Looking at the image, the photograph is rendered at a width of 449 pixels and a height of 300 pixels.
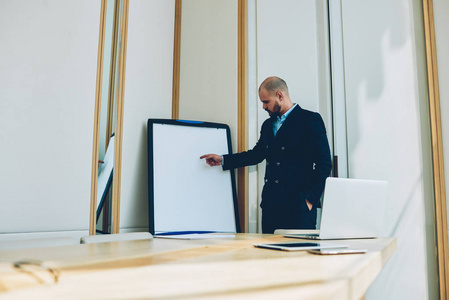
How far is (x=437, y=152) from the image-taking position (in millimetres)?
2762

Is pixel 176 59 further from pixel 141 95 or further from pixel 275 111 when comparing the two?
pixel 275 111

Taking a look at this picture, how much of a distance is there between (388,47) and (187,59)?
185cm

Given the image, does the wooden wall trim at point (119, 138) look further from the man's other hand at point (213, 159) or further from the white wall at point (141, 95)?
the man's other hand at point (213, 159)

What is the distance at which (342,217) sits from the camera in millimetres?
1806

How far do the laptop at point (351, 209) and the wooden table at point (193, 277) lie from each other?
0.63m

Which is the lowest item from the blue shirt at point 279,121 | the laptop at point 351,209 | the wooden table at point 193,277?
the wooden table at point 193,277

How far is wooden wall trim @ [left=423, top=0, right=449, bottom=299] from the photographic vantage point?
2.66 meters

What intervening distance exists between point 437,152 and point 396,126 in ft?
1.10

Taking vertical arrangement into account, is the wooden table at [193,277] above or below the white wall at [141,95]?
below

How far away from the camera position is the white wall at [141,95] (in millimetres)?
3295

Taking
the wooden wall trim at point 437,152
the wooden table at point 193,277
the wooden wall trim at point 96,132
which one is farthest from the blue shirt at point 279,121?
the wooden table at point 193,277

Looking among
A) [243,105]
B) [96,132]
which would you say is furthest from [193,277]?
[243,105]

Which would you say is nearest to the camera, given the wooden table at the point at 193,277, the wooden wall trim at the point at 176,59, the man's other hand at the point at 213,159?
the wooden table at the point at 193,277

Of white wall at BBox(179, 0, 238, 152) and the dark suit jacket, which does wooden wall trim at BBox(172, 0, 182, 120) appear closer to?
white wall at BBox(179, 0, 238, 152)
